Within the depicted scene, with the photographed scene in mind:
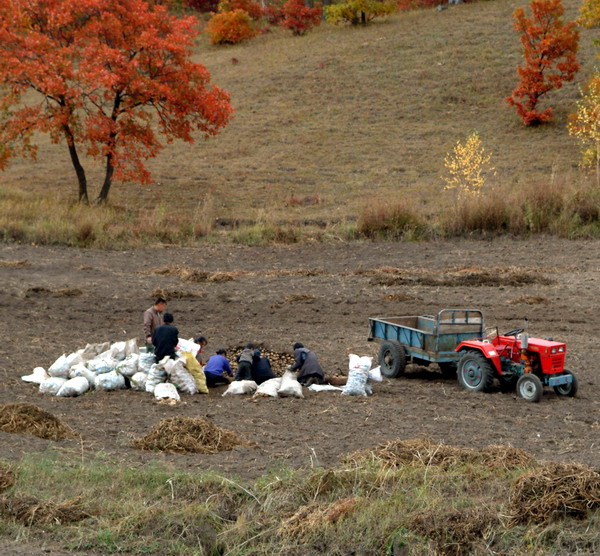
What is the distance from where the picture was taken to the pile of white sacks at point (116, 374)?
12.5m

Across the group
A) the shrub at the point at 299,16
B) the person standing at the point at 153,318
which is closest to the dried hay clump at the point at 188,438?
the person standing at the point at 153,318

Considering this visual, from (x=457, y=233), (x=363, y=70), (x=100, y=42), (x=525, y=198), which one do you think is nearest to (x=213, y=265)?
(x=457, y=233)

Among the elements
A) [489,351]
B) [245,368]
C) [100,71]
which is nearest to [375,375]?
[489,351]

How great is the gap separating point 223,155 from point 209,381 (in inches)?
1194

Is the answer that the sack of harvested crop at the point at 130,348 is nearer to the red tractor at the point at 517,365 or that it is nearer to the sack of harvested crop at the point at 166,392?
the sack of harvested crop at the point at 166,392

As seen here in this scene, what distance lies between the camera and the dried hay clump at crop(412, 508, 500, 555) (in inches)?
284

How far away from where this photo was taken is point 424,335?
44.8ft

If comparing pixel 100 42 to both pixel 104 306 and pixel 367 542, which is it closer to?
pixel 104 306

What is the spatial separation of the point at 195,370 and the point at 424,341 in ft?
12.0

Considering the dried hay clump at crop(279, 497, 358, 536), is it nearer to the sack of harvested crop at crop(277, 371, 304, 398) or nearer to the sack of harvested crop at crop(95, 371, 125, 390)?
the sack of harvested crop at crop(277, 371, 304, 398)

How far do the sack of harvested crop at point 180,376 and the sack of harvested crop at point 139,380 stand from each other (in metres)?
0.43

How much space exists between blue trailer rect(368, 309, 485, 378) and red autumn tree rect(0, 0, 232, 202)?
1815cm

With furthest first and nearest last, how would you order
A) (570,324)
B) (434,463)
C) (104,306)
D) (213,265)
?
(213,265) < (104,306) < (570,324) < (434,463)

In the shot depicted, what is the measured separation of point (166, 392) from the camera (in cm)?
1222
